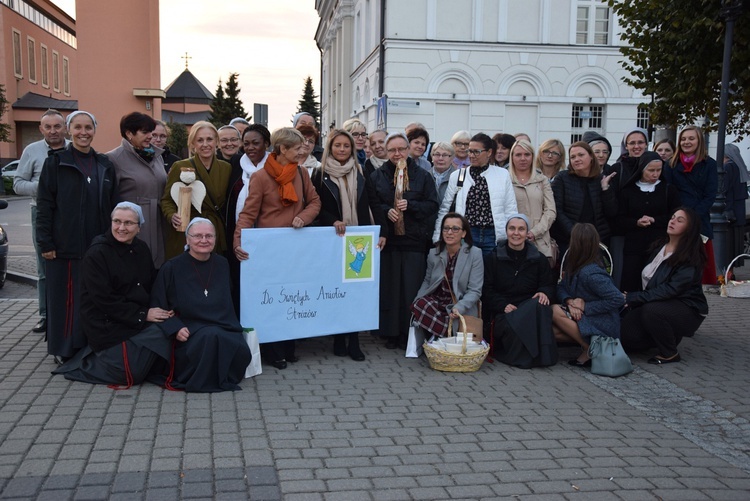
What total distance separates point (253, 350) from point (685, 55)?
9099 mm

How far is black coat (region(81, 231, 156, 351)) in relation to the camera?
5.95 m

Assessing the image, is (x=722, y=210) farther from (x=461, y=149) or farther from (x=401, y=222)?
(x=401, y=222)

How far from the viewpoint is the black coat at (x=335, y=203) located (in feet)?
23.6

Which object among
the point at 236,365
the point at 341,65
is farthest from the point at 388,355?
the point at 341,65

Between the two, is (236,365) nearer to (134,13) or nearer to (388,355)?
(388,355)

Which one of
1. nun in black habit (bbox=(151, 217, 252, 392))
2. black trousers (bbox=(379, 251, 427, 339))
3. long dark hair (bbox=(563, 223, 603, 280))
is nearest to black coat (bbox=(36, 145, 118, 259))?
nun in black habit (bbox=(151, 217, 252, 392))

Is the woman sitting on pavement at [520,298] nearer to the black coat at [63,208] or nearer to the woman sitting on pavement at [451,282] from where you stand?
the woman sitting on pavement at [451,282]

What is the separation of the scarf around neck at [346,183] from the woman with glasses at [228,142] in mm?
1111

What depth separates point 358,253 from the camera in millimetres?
7230

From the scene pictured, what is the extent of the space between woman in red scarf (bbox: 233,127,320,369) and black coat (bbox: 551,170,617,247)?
8.86ft

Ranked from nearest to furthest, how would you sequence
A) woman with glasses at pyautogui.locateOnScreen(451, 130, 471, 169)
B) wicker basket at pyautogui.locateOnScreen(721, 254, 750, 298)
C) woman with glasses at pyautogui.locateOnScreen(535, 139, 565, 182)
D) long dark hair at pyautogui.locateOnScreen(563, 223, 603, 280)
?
long dark hair at pyautogui.locateOnScreen(563, 223, 603, 280), woman with glasses at pyautogui.locateOnScreen(535, 139, 565, 182), woman with glasses at pyautogui.locateOnScreen(451, 130, 471, 169), wicker basket at pyautogui.locateOnScreen(721, 254, 750, 298)

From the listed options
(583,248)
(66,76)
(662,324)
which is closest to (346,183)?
(583,248)

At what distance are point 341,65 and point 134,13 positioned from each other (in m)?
13.3

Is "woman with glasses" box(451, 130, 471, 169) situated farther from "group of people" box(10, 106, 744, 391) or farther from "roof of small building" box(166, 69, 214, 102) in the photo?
"roof of small building" box(166, 69, 214, 102)
